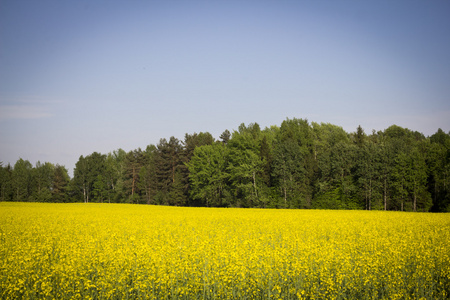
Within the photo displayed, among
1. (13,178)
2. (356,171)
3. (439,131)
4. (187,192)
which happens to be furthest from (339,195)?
(13,178)

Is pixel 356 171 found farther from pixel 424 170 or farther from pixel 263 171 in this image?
pixel 263 171

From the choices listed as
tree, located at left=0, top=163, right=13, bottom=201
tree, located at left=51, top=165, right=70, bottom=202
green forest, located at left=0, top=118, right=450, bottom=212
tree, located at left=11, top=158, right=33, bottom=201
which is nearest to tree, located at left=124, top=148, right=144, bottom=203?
green forest, located at left=0, top=118, right=450, bottom=212

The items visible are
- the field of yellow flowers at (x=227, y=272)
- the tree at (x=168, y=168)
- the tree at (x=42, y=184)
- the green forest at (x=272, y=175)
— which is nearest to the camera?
the field of yellow flowers at (x=227, y=272)

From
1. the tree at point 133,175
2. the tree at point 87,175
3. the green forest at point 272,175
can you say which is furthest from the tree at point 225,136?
the tree at point 87,175

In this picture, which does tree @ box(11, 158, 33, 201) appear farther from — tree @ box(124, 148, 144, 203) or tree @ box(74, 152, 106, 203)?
tree @ box(124, 148, 144, 203)

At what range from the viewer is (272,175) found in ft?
180

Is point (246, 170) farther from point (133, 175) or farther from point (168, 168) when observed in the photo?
point (133, 175)

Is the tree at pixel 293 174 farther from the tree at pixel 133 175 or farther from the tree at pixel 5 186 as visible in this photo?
the tree at pixel 5 186

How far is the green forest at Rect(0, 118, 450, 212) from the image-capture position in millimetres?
47000

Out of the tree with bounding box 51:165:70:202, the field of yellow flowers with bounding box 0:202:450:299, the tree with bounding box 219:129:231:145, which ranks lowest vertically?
the tree with bounding box 51:165:70:202

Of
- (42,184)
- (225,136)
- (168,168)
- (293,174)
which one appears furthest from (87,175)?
(293,174)

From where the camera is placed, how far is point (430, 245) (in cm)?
1164

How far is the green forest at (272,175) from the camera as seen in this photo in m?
47.0

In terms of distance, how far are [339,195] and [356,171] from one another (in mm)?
4700
